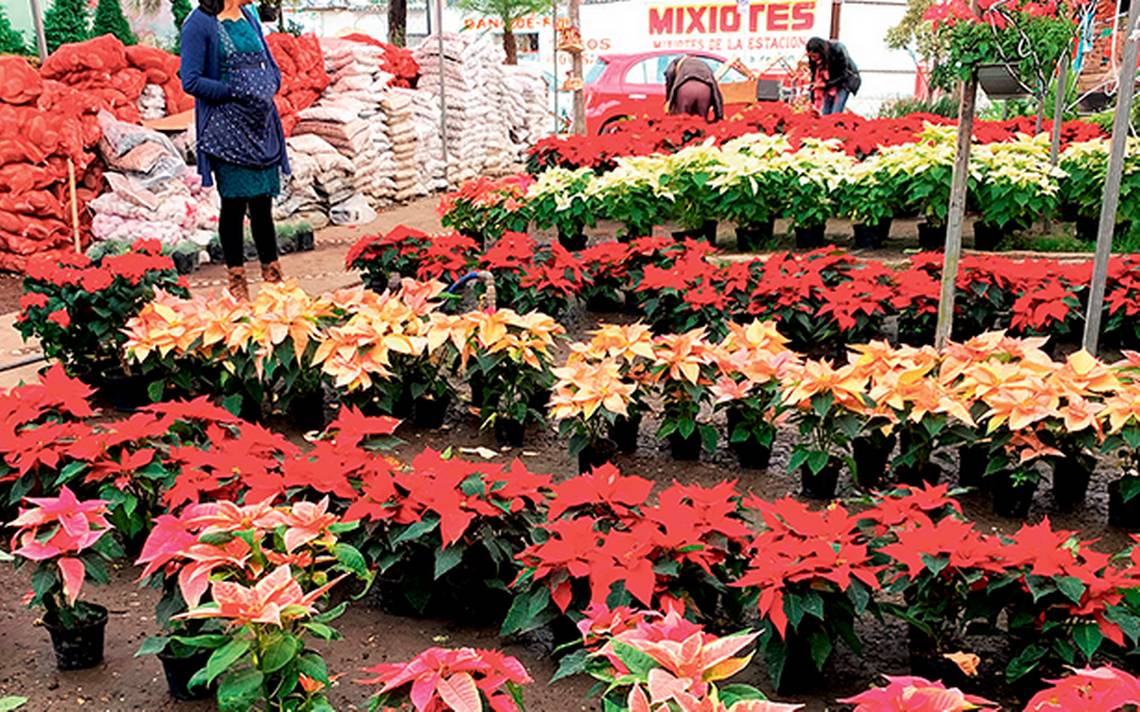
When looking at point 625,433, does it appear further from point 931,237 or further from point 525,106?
point 525,106

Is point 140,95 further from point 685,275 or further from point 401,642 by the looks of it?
point 401,642

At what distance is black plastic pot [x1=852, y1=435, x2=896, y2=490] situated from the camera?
4.03 m

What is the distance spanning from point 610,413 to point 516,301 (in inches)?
84.4

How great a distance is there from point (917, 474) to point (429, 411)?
2.03 metres

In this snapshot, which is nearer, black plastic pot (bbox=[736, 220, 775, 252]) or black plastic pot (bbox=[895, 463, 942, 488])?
black plastic pot (bbox=[895, 463, 942, 488])

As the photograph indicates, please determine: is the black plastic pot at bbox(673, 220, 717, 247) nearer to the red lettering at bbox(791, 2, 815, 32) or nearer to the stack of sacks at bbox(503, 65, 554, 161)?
the stack of sacks at bbox(503, 65, 554, 161)

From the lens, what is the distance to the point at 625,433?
4.46m

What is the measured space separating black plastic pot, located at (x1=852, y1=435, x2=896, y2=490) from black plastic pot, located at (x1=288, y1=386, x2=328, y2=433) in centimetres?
227

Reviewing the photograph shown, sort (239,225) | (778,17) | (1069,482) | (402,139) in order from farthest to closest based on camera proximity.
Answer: (778,17) < (402,139) < (239,225) < (1069,482)

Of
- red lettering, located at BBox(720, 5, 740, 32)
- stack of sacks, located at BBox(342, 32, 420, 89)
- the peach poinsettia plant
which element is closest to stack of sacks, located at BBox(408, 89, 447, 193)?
stack of sacks, located at BBox(342, 32, 420, 89)

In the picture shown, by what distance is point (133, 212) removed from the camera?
8.64 m

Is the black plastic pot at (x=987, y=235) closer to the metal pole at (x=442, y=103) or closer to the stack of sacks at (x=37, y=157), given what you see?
the stack of sacks at (x=37, y=157)

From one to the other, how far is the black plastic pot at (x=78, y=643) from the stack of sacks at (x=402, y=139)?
33.1ft

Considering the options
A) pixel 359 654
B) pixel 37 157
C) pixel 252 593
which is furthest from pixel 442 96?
pixel 252 593
